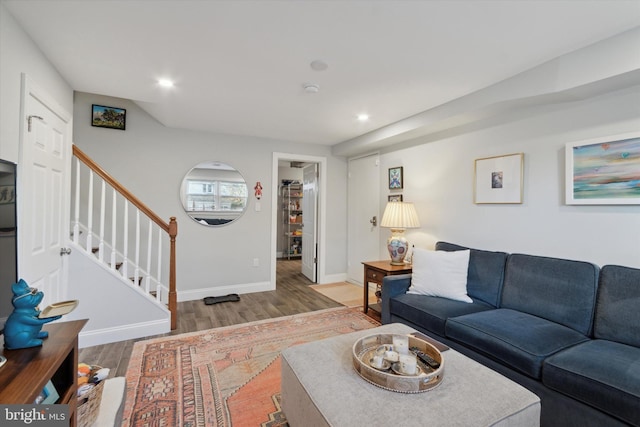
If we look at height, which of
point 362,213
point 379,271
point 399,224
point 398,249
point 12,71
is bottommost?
point 379,271

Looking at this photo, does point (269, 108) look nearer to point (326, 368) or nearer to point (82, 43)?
point (82, 43)

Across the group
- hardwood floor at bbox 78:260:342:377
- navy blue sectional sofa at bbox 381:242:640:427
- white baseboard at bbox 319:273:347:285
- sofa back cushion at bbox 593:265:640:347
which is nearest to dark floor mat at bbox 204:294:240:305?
hardwood floor at bbox 78:260:342:377

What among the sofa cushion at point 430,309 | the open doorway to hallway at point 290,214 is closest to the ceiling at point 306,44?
the sofa cushion at point 430,309

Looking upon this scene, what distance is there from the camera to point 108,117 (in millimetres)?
3385

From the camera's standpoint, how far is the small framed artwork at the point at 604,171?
192 cm

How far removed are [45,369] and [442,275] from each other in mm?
2519

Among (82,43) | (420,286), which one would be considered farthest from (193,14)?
(420,286)

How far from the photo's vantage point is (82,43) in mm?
1907

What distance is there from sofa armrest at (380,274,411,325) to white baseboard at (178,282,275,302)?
2.06 m

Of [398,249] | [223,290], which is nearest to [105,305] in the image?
[223,290]

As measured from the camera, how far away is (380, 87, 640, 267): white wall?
200 cm

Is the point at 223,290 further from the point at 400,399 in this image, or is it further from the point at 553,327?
the point at 553,327

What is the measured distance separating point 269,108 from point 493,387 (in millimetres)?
2872

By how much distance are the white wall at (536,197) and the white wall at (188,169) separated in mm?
1906
